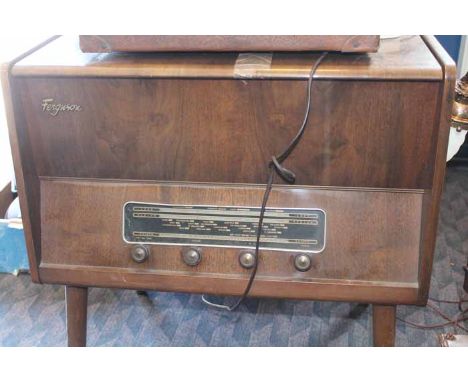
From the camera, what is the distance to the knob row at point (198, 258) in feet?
3.46

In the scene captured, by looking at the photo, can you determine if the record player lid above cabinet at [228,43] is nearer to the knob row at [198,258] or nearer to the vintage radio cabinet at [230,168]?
the vintage radio cabinet at [230,168]

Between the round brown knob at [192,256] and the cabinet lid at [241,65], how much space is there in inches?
13.2

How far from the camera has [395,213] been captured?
1034 mm

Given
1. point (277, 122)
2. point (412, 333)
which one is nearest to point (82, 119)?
point (277, 122)

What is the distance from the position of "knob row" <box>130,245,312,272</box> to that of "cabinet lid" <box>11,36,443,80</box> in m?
0.33

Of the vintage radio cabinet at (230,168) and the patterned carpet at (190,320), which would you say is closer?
the vintage radio cabinet at (230,168)

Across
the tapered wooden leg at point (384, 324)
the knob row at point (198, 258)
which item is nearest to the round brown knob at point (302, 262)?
the knob row at point (198, 258)

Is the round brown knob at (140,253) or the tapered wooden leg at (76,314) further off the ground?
the round brown knob at (140,253)

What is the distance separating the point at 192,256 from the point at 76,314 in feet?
1.09

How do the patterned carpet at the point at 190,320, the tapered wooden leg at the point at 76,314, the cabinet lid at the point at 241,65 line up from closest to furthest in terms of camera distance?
the cabinet lid at the point at 241,65 → the tapered wooden leg at the point at 76,314 → the patterned carpet at the point at 190,320

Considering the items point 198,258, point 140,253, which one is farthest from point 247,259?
point 140,253

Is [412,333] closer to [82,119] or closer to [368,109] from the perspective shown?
[368,109]

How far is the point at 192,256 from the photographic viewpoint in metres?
1.08

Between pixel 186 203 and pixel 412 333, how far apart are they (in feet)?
2.73
